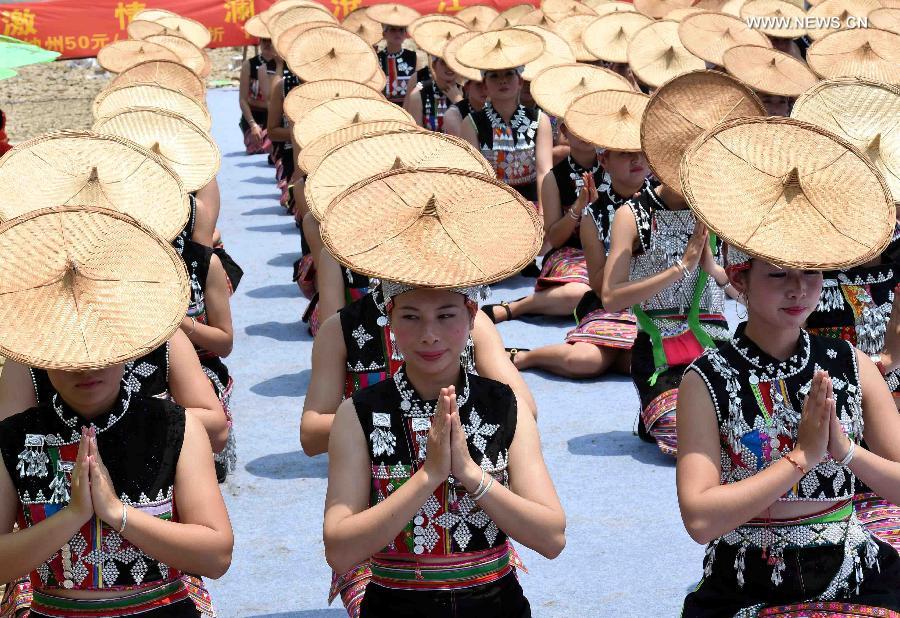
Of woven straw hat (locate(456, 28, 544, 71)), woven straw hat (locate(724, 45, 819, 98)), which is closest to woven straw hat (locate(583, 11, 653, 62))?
woven straw hat (locate(456, 28, 544, 71))

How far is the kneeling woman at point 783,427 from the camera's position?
301 cm

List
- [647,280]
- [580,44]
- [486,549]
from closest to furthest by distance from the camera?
1. [486,549]
2. [647,280]
3. [580,44]

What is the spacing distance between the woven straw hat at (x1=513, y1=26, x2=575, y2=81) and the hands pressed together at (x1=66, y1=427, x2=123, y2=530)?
722 cm

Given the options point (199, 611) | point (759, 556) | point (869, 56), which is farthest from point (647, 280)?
point (869, 56)

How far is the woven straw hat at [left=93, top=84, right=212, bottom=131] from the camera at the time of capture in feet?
21.2

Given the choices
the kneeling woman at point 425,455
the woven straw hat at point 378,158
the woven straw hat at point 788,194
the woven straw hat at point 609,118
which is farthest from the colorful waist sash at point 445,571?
the woven straw hat at point 609,118

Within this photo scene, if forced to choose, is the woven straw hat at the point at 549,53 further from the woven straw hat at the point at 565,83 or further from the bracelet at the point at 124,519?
the bracelet at the point at 124,519

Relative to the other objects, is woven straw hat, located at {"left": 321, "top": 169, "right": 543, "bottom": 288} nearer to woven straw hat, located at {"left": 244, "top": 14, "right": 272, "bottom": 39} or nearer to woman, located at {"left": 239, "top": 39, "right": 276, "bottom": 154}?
woman, located at {"left": 239, "top": 39, "right": 276, "bottom": 154}

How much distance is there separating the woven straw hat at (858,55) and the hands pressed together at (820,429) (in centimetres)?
554

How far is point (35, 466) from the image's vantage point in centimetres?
288

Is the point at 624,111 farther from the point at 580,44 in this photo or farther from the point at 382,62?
the point at 382,62

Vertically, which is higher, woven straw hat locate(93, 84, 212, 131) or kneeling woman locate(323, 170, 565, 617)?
kneeling woman locate(323, 170, 565, 617)

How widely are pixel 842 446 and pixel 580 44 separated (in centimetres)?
883

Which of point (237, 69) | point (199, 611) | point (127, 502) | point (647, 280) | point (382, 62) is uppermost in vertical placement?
point (127, 502)
